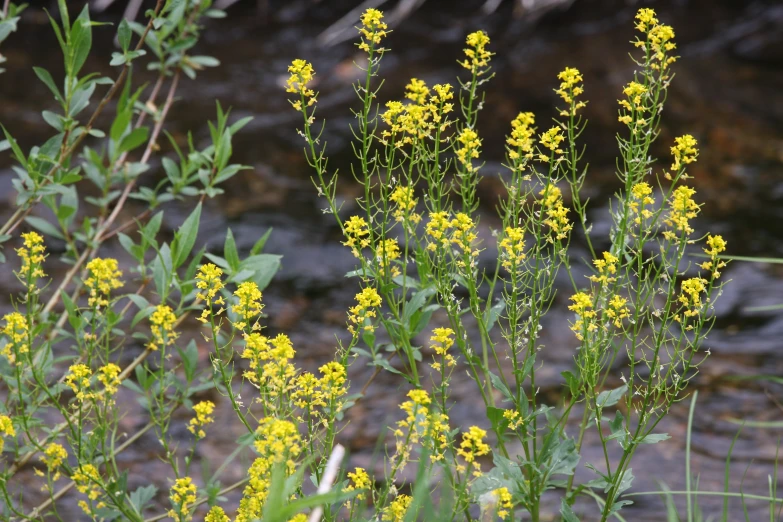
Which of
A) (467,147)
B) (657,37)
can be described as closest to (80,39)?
(467,147)

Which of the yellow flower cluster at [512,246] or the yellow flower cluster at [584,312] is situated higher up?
the yellow flower cluster at [512,246]

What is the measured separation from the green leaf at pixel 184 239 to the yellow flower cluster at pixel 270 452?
0.91m

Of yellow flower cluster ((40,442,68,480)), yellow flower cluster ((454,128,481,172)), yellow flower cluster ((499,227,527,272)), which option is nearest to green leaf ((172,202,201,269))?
yellow flower cluster ((40,442,68,480))

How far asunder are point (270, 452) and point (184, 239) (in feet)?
3.71

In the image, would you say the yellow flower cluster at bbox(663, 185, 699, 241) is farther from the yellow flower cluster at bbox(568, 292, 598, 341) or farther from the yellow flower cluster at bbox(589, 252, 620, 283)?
the yellow flower cluster at bbox(568, 292, 598, 341)

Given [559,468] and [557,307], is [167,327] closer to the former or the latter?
[559,468]

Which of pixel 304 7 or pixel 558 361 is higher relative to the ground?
pixel 304 7

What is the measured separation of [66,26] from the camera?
2975 millimetres

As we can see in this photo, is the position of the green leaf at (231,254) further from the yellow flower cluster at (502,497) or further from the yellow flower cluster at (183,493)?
the yellow flower cluster at (502,497)

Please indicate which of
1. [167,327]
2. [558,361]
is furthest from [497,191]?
[167,327]

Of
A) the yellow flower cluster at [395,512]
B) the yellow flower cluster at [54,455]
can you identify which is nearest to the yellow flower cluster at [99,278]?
the yellow flower cluster at [54,455]

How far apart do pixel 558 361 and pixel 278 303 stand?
191 centimetres

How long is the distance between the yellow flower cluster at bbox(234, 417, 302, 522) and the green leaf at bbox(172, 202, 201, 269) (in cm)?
91

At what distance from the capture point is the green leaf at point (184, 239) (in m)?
3.02
